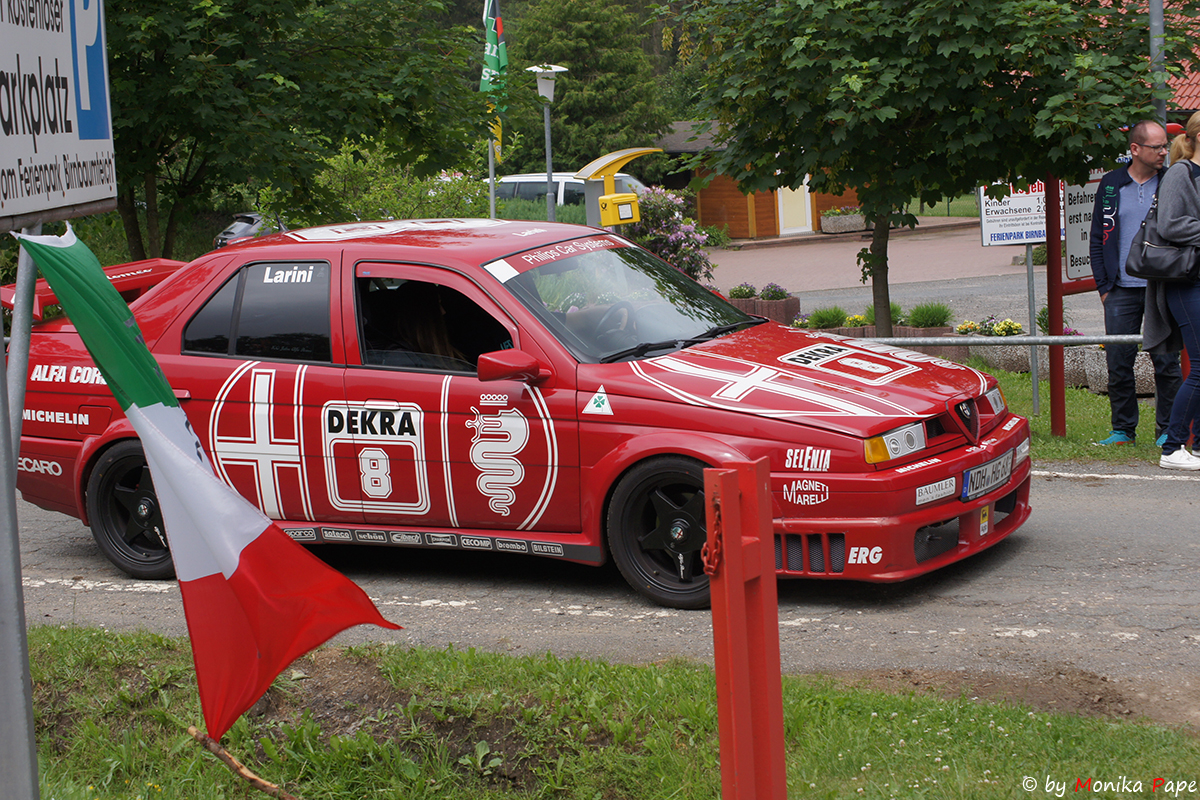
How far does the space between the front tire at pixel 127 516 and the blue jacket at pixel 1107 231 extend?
626cm

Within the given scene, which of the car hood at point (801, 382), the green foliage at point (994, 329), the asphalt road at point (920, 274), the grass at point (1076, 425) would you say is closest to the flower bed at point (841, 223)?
the asphalt road at point (920, 274)

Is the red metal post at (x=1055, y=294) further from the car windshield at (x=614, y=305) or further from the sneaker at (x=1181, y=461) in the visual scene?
the car windshield at (x=614, y=305)

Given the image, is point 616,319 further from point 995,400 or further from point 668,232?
point 668,232

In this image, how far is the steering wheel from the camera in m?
5.91

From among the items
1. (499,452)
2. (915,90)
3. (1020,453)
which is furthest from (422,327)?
(915,90)

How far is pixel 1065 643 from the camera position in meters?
4.70

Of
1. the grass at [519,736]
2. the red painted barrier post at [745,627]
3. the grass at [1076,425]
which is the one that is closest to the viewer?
the red painted barrier post at [745,627]

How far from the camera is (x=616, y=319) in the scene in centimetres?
600

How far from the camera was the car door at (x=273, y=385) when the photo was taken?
602 centimetres

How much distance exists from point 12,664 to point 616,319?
371 centimetres

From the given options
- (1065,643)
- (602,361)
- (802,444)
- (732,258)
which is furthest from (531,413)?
(732,258)

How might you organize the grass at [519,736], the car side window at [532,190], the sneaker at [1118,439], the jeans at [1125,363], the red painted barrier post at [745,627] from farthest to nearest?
1. the car side window at [532,190]
2. the sneaker at [1118,439]
3. the jeans at [1125,363]
4. the grass at [519,736]
5. the red painted barrier post at [745,627]

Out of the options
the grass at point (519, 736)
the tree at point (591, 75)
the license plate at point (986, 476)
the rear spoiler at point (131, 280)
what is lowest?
the grass at point (519, 736)

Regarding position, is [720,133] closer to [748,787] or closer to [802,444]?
[802,444]
